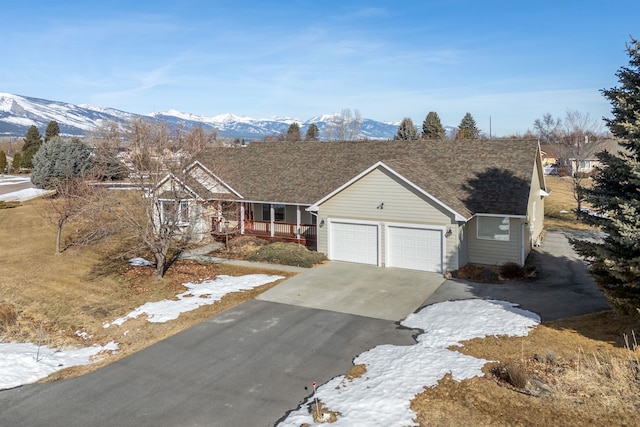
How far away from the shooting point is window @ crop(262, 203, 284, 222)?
28.2 meters

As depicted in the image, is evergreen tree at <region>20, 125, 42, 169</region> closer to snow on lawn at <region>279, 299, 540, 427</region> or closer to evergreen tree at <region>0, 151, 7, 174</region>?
evergreen tree at <region>0, 151, 7, 174</region>

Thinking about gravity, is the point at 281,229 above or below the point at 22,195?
below

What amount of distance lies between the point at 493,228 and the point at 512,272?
90.3 inches

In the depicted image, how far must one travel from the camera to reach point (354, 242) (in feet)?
75.2

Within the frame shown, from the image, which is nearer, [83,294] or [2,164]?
[83,294]

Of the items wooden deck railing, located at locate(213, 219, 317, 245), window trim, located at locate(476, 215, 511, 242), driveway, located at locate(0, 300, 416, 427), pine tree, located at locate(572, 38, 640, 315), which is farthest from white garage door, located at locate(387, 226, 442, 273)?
pine tree, located at locate(572, 38, 640, 315)

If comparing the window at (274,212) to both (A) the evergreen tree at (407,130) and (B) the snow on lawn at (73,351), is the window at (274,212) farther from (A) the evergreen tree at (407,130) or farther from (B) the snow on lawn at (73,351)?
(A) the evergreen tree at (407,130)

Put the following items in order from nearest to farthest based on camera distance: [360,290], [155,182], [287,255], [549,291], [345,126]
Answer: [549,291]
[360,290]
[155,182]
[287,255]
[345,126]

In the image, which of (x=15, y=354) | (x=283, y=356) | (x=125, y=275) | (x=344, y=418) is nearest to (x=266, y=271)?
(x=125, y=275)

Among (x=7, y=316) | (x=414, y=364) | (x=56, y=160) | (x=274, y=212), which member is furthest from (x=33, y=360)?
(x=56, y=160)

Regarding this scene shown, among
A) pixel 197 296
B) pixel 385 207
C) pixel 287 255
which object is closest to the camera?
pixel 197 296

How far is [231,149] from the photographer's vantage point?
33.3 meters

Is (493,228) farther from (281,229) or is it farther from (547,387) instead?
(547,387)

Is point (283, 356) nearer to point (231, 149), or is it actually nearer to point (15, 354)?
point (15, 354)
